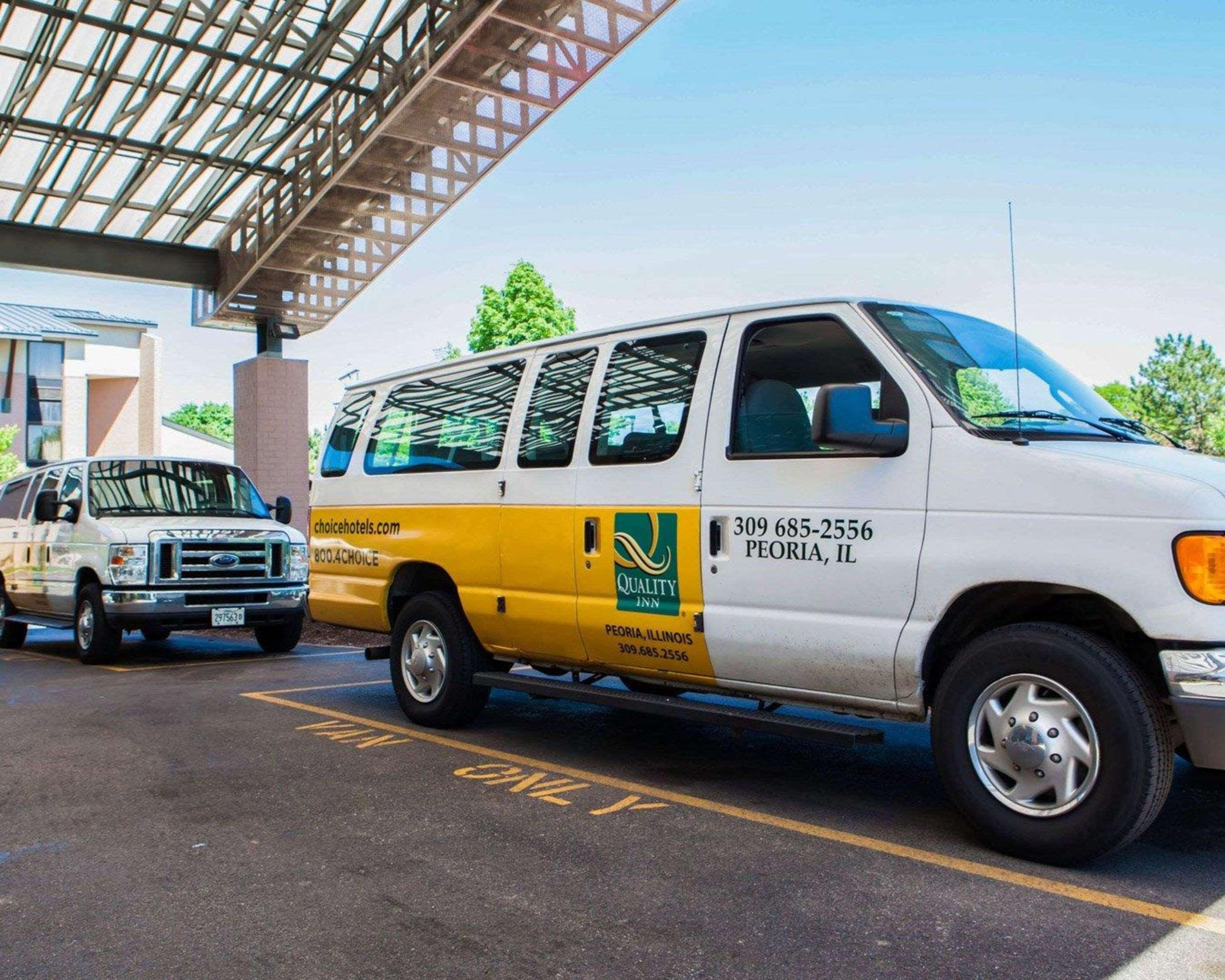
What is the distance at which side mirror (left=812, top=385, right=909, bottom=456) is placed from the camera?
452cm

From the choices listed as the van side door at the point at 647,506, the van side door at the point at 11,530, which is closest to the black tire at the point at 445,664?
the van side door at the point at 647,506

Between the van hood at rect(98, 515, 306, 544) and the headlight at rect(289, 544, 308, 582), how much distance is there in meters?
0.07

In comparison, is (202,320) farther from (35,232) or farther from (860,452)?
(860,452)

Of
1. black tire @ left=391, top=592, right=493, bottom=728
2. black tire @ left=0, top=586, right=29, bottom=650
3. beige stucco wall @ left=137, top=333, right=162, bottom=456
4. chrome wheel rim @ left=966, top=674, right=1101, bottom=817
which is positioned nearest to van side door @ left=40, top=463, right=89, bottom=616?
black tire @ left=0, top=586, right=29, bottom=650

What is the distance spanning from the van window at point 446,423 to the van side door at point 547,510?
7.7 inches

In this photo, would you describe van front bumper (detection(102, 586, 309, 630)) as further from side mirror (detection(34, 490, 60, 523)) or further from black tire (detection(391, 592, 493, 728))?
black tire (detection(391, 592, 493, 728))

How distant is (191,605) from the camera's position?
35.7 feet

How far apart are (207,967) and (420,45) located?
14.1m

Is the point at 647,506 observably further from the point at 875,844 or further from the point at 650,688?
the point at 650,688

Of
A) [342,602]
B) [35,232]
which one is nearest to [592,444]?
[342,602]

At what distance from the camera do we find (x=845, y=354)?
509 centimetres

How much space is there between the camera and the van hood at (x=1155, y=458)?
13.1ft

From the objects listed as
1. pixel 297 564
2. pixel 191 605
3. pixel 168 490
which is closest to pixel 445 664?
pixel 191 605

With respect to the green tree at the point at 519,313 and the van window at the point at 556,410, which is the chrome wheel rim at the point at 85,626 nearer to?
the van window at the point at 556,410
